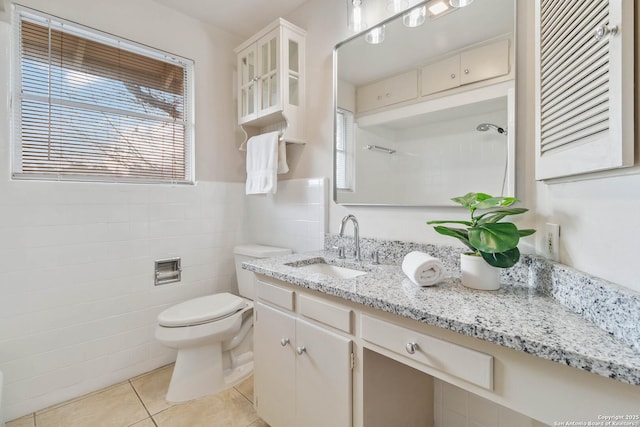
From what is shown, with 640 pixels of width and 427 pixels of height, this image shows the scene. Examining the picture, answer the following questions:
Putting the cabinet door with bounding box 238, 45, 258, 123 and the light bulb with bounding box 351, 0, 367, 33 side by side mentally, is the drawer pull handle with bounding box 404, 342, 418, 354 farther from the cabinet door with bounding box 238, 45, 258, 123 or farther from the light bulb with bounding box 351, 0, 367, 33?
the cabinet door with bounding box 238, 45, 258, 123

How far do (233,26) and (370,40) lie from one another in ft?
4.14

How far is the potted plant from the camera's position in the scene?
3.21 ft

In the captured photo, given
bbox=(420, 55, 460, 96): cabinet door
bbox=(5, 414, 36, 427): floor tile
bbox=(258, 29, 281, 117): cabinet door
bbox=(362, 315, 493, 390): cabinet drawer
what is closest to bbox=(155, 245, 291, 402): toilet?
bbox=(5, 414, 36, 427): floor tile

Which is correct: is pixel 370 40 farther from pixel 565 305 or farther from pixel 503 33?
pixel 565 305

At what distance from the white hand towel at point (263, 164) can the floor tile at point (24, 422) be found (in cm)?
171

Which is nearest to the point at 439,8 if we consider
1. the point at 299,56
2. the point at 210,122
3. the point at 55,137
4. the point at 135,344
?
the point at 299,56

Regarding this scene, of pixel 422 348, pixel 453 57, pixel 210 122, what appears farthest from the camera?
pixel 210 122

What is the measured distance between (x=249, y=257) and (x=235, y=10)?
70.6 inches

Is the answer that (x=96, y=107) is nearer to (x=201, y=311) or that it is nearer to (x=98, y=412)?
(x=201, y=311)

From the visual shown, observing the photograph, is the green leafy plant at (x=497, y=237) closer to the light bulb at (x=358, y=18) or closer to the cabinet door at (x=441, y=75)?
the cabinet door at (x=441, y=75)

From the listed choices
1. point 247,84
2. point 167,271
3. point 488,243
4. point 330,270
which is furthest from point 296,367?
point 247,84

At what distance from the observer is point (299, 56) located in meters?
2.01

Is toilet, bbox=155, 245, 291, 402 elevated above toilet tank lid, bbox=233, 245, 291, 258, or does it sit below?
below

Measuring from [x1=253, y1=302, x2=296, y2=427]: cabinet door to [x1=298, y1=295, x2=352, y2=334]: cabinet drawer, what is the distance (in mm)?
108
